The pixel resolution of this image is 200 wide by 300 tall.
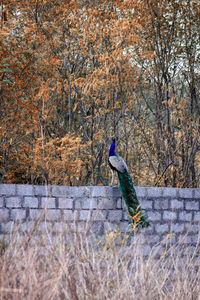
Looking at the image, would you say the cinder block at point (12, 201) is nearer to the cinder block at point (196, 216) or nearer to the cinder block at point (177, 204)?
the cinder block at point (177, 204)

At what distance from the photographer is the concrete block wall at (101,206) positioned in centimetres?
610

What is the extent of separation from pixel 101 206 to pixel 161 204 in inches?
51.3

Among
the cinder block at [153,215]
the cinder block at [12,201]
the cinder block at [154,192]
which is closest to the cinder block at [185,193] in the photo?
the cinder block at [154,192]

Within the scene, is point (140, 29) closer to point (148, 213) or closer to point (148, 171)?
point (148, 171)

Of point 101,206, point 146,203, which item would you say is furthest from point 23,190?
point 146,203

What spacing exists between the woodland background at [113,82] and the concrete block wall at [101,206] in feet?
6.62

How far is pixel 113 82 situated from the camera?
9.82 meters

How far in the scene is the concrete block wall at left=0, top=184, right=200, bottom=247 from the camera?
6.10 meters

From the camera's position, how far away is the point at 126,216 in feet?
23.1

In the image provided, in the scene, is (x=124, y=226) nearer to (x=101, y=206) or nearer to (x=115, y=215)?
(x=115, y=215)

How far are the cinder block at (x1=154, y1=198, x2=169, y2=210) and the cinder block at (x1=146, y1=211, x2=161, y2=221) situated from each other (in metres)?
0.10

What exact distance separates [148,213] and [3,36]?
3.54 metres

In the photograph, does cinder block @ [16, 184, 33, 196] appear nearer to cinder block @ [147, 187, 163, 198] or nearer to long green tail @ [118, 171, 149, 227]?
long green tail @ [118, 171, 149, 227]

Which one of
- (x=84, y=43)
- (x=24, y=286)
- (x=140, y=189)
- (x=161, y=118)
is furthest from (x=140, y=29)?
(x=24, y=286)
